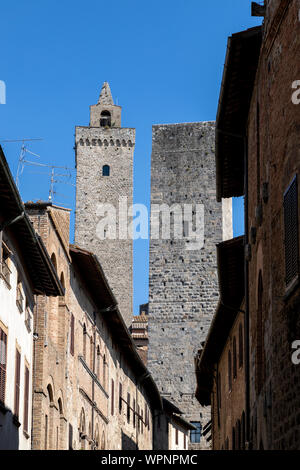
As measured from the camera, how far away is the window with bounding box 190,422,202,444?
2089 inches

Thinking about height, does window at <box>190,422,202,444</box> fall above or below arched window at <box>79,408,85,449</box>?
above

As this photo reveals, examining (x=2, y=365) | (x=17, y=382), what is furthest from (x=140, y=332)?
(x=2, y=365)

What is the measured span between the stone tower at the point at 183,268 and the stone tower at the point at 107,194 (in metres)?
21.6

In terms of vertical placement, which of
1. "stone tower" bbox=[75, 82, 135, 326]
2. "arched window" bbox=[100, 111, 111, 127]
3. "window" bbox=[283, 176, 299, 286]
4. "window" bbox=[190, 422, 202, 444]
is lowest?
"window" bbox=[283, 176, 299, 286]

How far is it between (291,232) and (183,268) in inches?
1678

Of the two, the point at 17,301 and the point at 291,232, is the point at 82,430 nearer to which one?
the point at 17,301

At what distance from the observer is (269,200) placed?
48.3ft

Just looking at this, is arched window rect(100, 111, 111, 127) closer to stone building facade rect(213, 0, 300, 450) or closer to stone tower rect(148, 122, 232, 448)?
stone tower rect(148, 122, 232, 448)

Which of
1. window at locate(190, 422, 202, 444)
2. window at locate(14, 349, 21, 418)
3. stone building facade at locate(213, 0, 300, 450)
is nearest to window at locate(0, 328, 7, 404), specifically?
window at locate(14, 349, 21, 418)

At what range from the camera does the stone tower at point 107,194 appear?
260 ft

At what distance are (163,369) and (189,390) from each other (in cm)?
170

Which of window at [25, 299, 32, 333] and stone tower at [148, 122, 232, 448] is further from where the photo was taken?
stone tower at [148, 122, 232, 448]

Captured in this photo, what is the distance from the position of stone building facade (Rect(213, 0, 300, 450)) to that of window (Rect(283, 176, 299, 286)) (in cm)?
1
